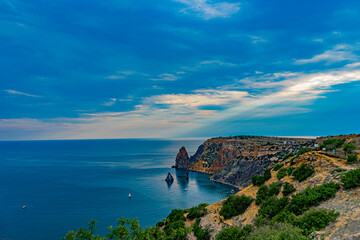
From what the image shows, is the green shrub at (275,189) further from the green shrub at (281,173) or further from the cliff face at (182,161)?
the cliff face at (182,161)

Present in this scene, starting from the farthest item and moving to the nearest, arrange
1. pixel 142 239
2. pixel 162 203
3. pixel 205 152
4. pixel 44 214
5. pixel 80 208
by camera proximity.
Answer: pixel 205 152 → pixel 162 203 → pixel 80 208 → pixel 44 214 → pixel 142 239

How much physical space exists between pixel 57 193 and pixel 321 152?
103m

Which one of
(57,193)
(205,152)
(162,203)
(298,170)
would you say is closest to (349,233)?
(298,170)

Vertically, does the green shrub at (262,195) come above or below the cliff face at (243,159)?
above

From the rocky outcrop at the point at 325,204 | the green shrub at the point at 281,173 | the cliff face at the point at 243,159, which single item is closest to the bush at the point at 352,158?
the rocky outcrop at the point at 325,204

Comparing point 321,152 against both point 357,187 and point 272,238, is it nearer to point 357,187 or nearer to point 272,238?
point 357,187

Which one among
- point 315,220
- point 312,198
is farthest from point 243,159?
point 315,220

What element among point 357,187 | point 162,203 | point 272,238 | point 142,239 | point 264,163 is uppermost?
point 357,187

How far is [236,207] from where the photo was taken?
101ft

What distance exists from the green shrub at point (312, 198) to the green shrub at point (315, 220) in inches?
144

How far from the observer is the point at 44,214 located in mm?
67500

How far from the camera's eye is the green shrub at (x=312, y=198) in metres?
22.1

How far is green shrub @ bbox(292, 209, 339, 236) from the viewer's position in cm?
1711

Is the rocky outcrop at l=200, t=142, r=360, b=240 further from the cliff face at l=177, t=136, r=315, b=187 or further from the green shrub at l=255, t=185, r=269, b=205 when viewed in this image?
the cliff face at l=177, t=136, r=315, b=187
